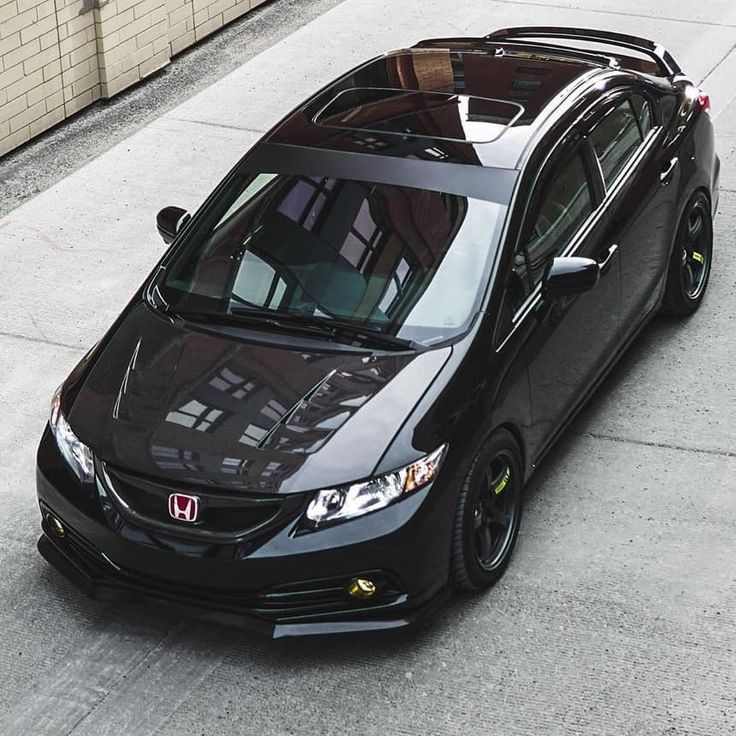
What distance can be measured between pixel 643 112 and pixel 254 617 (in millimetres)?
3517

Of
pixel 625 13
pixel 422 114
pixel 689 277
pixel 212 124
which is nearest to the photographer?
pixel 422 114

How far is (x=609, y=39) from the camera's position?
324 inches

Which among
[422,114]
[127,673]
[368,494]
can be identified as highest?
[422,114]

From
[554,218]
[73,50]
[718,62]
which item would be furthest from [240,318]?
[718,62]

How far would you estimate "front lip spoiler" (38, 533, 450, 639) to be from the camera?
541 centimetres

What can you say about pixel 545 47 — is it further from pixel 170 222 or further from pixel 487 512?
pixel 487 512

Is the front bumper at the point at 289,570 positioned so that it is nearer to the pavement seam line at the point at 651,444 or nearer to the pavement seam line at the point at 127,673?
the pavement seam line at the point at 127,673

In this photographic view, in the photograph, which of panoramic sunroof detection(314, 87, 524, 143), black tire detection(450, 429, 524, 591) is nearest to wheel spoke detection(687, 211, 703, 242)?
panoramic sunroof detection(314, 87, 524, 143)

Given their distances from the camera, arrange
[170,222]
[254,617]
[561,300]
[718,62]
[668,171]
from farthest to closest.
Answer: [718,62] < [668,171] < [170,222] < [561,300] < [254,617]

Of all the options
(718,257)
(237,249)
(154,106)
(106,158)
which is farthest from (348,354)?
(154,106)

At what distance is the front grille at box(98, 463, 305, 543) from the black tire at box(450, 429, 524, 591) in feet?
2.33

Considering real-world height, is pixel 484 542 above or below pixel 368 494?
below

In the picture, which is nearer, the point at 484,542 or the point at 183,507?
the point at 183,507

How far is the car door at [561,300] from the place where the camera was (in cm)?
611
